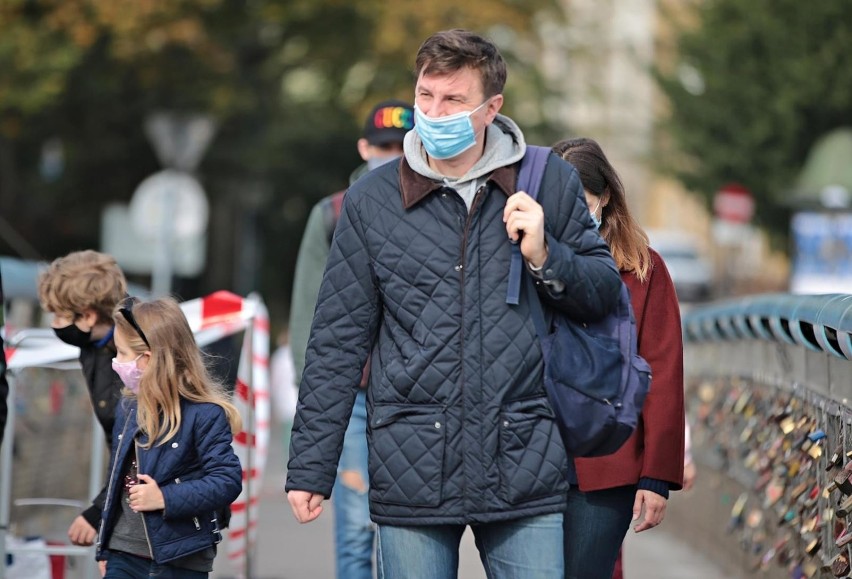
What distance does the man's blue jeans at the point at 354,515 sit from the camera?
6.57m

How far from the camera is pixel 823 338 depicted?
5.73m

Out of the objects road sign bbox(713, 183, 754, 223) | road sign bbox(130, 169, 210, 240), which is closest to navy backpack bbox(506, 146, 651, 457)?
road sign bbox(130, 169, 210, 240)

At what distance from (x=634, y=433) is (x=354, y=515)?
6.06 feet

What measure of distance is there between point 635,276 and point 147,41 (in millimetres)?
20321

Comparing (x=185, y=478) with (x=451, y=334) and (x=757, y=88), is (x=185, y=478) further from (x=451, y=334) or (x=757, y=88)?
(x=757, y=88)

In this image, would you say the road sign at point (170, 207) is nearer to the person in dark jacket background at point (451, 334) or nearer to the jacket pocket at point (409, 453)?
the person in dark jacket background at point (451, 334)

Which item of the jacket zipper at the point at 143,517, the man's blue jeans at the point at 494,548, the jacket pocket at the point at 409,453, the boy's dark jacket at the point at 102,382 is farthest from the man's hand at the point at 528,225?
the boy's dark jacket at the point at 102,382

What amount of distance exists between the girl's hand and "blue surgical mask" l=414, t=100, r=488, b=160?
1426 mm

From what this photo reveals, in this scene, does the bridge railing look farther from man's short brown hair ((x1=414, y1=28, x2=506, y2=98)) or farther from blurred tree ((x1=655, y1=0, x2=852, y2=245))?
blurred tree ((x1=655, y1=0, x2=852, y2=245))

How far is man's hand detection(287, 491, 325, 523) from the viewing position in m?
4.37

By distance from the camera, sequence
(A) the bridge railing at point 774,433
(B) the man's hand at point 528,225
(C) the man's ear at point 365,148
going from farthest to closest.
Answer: (C) the man's ear at point 365,148, (A) the bridge railing at point 774,433, (B) the man's hand at point 528,225

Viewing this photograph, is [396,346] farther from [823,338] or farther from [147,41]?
[147,41]

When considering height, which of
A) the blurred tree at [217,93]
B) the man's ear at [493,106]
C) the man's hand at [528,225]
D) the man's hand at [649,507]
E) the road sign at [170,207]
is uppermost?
the blurred tree at [217,93]

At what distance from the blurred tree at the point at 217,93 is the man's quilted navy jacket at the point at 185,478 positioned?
1801cm
